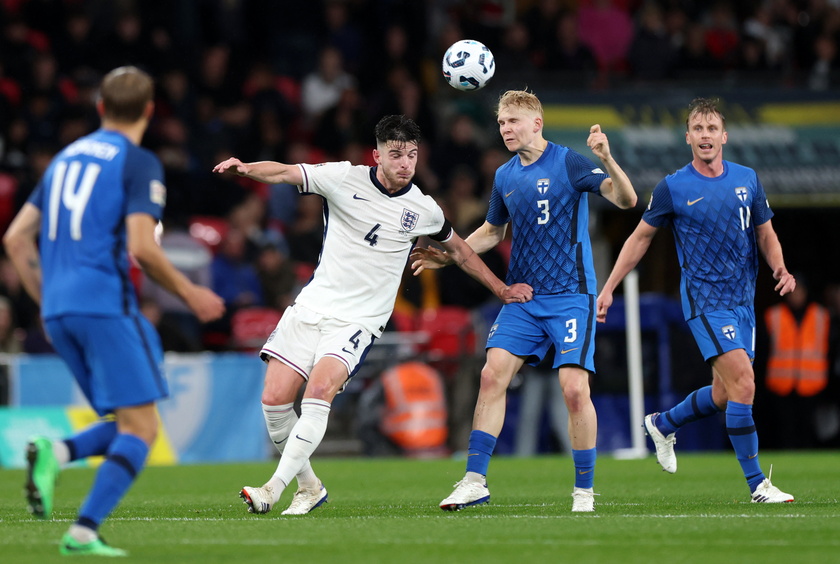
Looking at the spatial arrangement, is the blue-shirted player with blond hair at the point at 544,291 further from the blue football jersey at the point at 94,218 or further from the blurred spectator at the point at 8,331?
the blurred spectator at the point at 8,331

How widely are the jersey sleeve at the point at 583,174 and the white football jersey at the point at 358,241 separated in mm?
940

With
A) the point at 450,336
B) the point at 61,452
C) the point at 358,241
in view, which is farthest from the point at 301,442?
the point at 450,336

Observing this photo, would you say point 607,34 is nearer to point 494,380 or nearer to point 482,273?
point 482,273

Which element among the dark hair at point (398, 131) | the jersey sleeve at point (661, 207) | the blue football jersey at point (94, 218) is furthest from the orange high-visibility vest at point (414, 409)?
the blue football jersey at point (94, 218)

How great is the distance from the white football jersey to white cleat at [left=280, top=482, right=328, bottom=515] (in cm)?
107

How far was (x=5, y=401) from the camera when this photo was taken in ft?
47.8

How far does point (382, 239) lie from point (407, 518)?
1.76 meters

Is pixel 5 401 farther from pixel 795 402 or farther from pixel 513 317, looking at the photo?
pixel 795 402

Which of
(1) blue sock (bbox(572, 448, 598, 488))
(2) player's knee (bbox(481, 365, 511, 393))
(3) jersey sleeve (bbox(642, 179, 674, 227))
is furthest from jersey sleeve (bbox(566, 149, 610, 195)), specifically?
(1) blue sock (bbox(572, 448, 598, 488))

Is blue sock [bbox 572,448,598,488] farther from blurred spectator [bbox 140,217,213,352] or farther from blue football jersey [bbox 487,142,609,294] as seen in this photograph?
blurred spectator [bbox 140,217,213,352]

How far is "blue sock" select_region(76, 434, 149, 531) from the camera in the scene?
600cm

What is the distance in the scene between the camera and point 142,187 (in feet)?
20.1

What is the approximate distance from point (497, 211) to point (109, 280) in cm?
348

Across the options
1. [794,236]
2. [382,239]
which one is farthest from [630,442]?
[382,239]
